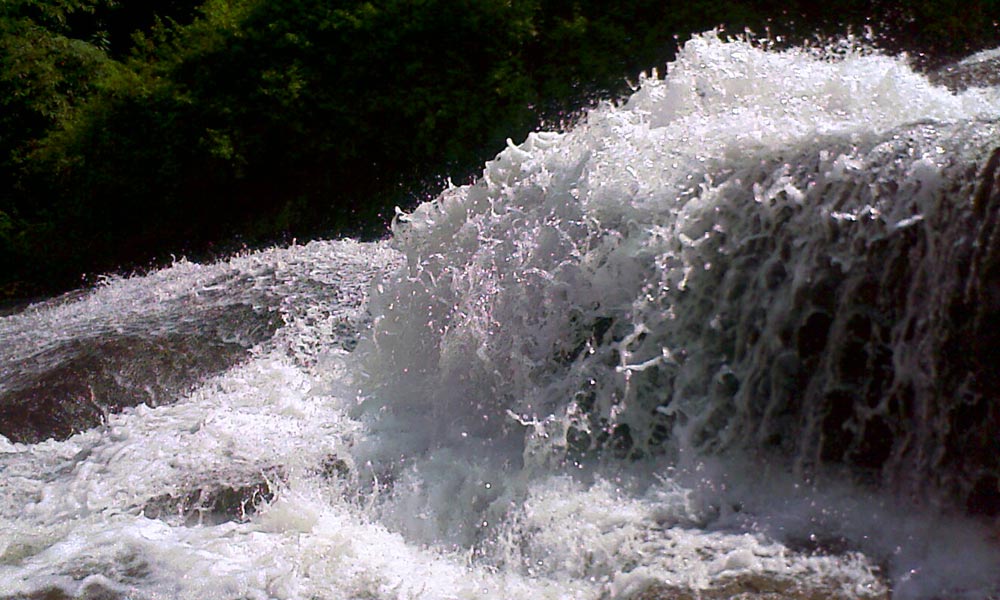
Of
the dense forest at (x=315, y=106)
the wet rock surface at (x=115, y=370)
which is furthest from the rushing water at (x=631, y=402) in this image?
the dense forest at (x=315, y=106)

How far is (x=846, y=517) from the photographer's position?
3.17 m

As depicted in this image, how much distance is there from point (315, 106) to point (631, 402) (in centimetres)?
609

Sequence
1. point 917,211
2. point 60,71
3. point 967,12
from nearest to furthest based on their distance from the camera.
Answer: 1. point 917,211
2. point 967,12
3. point 60,71

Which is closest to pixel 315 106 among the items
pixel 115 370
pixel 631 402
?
pixel 115 370

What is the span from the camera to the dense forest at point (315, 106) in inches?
336

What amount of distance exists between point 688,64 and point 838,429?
6.90 feet

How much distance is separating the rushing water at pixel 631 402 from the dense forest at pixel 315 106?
3758 mm

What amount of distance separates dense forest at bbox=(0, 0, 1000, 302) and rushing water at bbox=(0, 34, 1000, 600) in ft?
12.3

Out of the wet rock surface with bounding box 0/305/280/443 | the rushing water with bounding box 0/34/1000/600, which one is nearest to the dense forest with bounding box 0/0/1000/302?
the wet rock surface with bounding box 0/305/280/443

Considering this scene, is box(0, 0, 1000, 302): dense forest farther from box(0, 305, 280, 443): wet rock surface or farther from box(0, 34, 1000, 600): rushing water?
box(0, 34, 1000, 600): rushing water

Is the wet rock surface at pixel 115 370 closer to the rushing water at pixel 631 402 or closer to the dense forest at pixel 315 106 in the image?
the rushing water at pixel 631 402

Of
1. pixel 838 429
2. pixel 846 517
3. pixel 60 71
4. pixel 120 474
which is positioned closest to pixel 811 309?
pixel 838 429

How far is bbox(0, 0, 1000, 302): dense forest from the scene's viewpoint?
8523mm

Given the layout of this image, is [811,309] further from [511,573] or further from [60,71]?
[60,71]
